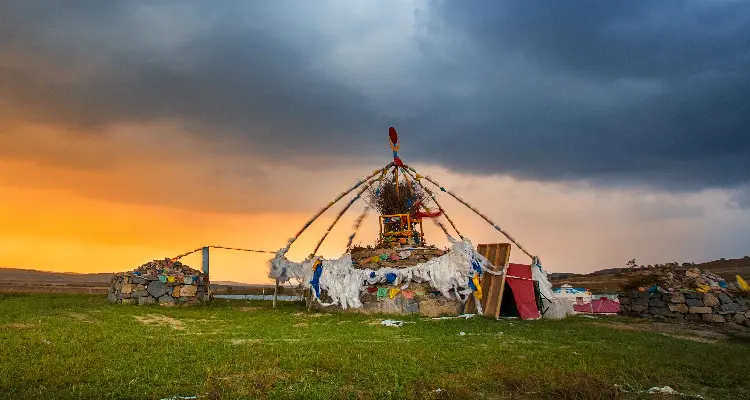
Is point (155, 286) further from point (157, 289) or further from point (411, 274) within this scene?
point (411, 274)

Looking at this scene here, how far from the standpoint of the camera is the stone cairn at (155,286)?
25172mm

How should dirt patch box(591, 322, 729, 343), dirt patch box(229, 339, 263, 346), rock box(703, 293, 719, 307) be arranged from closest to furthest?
1. dirt patch box(229, 339, 263, 346)
2. dirt patch box(591, 322, 729, 343)
3. rock box(703, 293, 719, 307)

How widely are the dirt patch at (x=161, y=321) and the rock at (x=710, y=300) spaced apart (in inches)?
821

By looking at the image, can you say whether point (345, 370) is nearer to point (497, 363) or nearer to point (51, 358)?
point (497, 363)

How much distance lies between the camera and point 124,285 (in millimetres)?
25094

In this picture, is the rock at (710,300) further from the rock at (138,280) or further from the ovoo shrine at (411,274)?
the rock at (138,280)

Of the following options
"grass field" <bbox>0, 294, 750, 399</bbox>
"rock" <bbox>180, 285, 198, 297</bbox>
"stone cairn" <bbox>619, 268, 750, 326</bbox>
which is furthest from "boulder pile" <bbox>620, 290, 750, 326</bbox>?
"rock" <bbox>180, 285, 198, 297</bbox>

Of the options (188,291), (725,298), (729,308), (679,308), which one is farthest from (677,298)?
(188,291)

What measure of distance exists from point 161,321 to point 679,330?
18.8m

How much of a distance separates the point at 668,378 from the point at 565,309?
14.9 metres

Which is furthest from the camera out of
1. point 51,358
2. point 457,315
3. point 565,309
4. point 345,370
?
point 565,309

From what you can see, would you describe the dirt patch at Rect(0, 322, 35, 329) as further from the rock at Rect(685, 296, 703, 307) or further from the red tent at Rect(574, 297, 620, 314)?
the red tent at Rect(574, 297, 620, 314)

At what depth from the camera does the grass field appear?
27.9 ft

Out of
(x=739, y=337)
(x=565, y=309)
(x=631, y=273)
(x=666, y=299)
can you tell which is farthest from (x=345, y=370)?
(x=631, y=273)
